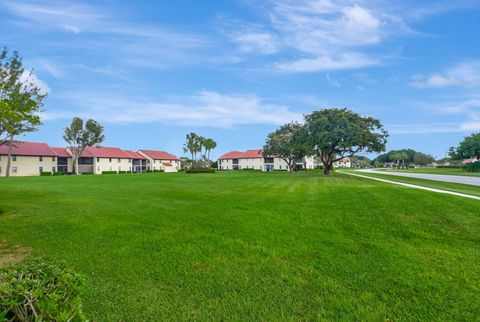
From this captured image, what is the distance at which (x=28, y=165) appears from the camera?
197ft

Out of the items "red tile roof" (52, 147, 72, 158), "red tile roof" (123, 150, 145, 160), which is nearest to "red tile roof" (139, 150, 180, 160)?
"red tile roof" (123, 150, 145, 160)

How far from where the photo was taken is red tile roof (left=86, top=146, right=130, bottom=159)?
7378 centimetres

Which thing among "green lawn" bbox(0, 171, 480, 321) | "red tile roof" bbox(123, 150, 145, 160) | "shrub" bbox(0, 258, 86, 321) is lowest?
"green lawn" bbox(0, 171, 480, 321)

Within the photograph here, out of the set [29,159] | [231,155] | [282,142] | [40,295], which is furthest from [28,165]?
[40,295]

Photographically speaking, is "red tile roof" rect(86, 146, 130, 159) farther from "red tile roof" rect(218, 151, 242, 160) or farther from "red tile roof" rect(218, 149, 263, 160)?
"red tile roof" rect(218, 149, 263, 160)

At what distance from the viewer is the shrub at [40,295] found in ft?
7.16

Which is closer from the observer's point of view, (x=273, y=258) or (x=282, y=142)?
(x=273, y=258)

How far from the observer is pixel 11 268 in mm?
2740

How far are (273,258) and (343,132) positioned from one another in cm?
3122

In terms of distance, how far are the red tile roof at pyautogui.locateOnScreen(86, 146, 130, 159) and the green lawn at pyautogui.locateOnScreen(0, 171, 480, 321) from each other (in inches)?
2756

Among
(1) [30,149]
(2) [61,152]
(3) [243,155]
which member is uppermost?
(1) [30,149]

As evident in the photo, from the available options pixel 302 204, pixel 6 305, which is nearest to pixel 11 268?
pixel 6 305

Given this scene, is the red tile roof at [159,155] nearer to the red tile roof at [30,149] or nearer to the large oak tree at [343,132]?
the red tile roof at [30,149]

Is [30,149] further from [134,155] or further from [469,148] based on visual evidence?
[469,148]
